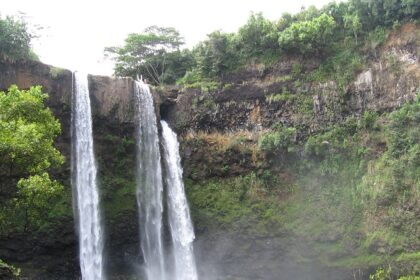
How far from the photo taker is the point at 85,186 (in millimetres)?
23062

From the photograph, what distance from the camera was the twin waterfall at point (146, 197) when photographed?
22484 mm

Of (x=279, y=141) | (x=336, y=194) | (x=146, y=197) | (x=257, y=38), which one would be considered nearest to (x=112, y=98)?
(x=146, y=197)

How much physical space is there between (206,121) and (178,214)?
6265 mm

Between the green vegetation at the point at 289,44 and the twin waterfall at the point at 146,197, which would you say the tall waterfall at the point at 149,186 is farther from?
the green vegetation at the point at 289,44

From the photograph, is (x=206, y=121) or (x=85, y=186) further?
(x=206, y=121)

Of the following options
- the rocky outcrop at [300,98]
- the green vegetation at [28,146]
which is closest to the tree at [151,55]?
the rocky outcrop at [300,98]

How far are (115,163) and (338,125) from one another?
41.3ft

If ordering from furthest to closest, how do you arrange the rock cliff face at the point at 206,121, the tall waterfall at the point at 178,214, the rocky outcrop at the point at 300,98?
the rocky outcrop at the point at 300,98
the tall waterfall at the point at 178,214
the rock cliff face at the point at 206,121

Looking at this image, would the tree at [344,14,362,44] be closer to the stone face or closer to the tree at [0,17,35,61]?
the stone face

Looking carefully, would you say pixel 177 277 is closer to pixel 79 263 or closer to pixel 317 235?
pixel 79 263

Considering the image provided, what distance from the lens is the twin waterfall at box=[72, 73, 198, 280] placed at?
73.8ft

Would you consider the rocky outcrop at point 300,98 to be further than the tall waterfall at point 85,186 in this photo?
Yes

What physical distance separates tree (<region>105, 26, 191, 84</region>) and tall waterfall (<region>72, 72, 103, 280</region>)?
8580 millimetres

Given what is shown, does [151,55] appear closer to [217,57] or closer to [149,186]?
[217,57]
